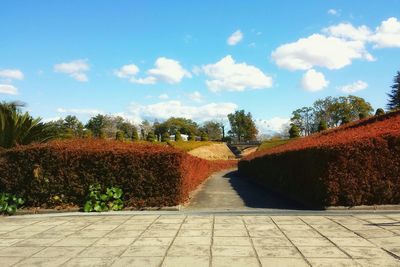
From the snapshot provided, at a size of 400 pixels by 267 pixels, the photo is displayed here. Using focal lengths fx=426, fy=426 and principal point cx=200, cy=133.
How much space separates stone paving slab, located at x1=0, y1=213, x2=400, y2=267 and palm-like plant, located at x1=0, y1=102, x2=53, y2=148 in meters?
3.66

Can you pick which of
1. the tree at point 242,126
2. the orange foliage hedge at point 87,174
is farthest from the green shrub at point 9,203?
the tree at point 242,126

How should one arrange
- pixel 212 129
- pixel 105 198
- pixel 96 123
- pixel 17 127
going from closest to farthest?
pixel 105 198 < pixel 17 127 < pixel 96 123 < pixel 212 129

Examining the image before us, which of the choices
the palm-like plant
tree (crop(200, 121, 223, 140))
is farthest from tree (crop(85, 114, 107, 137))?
the palm-like plant

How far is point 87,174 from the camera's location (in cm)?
1121

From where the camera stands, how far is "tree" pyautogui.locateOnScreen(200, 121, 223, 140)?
131 m

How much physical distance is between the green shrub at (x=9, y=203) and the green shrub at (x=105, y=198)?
1.78 meters

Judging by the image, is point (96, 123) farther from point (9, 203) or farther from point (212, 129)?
point (9, 203)

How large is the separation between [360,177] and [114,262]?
21.9ft

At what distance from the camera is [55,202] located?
11219mm

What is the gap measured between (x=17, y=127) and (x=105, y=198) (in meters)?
4.25

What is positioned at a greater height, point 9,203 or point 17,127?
point 17,127

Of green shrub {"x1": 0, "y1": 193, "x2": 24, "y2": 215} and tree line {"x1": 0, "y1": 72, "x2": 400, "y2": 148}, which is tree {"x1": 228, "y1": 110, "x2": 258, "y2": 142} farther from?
green shrub {"x1": 0, "y1": 193, "x2": 24, "y2": 215}

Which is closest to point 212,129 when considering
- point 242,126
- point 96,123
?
point 242,126

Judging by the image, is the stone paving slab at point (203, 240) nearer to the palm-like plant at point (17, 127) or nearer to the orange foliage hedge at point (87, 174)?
the orange foliage hedge at point (87, 174)
